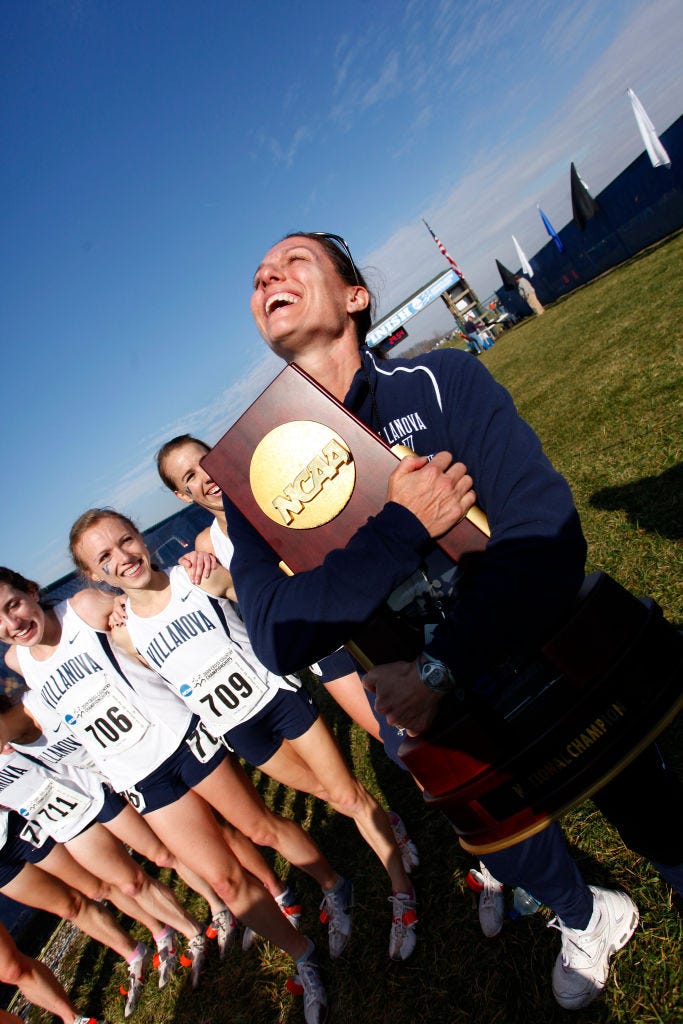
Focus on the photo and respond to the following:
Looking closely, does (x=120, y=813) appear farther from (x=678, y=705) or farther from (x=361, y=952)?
(x=678, y=705)

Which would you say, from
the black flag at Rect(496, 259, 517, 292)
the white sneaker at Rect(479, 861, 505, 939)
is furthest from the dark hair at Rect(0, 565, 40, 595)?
the black flag at Rect(496, 259, 517, 292)

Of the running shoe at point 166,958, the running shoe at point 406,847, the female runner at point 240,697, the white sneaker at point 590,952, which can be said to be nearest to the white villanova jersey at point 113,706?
the female runner at point 240,697

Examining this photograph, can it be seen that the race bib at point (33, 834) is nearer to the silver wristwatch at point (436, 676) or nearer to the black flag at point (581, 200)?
the silver wristwatch at point (436, 676)

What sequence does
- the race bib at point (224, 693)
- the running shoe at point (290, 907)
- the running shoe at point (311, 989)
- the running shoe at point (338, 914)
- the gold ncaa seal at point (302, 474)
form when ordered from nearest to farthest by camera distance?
the gold ncaa seal at point (302, 474)
the running shoe at point (311, 989)
the race bib at point (224, 693)
the running shoe at point (338, 914)
the running shoe at point (290, 907)

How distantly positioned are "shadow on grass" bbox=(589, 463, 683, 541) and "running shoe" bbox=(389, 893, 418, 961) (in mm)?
2577

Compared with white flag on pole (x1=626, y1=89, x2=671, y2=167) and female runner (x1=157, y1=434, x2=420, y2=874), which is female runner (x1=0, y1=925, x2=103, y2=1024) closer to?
female runner (x1=157, y1=434, x2=420, y2=874)

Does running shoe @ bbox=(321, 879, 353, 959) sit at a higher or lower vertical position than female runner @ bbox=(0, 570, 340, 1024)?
lower

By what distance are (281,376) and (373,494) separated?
368mm

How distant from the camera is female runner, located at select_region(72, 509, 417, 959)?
8.02ft

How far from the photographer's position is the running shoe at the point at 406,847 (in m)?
2.69

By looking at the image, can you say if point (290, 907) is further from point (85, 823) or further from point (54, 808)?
point (54, 808)

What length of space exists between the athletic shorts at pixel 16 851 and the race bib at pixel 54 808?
10cm

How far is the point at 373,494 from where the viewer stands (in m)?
1.26

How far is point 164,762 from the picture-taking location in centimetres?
257
